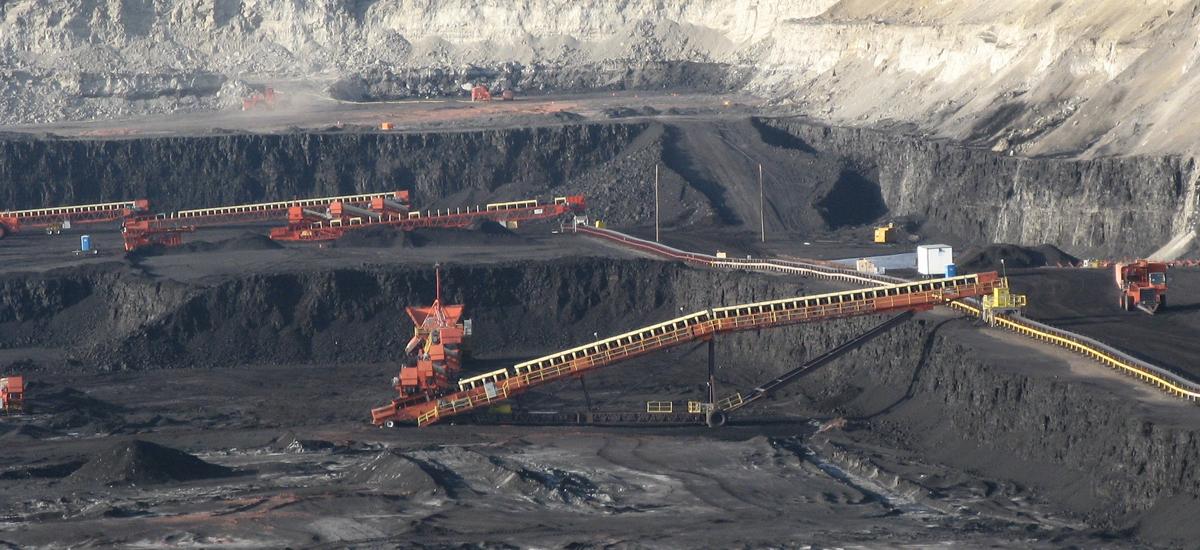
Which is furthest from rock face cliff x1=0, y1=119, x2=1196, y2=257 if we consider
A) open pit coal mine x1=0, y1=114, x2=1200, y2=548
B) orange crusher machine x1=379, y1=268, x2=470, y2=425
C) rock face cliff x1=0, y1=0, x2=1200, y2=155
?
orange crusher machine x1=379, y1=268, x2=470, y2=425

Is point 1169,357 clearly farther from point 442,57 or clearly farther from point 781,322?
point 442,57

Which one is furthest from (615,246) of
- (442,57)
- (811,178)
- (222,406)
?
(442,57)

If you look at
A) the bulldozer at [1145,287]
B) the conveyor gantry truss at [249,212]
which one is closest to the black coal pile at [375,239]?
the conveyor gantry truss at [249,212]

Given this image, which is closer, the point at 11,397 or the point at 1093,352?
the point at 1093,352

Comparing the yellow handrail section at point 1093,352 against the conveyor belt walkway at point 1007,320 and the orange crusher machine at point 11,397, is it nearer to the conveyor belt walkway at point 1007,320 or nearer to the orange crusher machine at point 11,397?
the conveyor belt walkway at point 1007,320

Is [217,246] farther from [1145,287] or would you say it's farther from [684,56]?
[684,56]

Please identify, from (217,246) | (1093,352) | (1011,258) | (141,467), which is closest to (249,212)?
(217,246)
